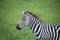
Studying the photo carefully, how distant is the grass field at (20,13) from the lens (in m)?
3.83

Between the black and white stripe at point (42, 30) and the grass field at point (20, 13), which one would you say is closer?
the black and white stripe at point (42, 30)

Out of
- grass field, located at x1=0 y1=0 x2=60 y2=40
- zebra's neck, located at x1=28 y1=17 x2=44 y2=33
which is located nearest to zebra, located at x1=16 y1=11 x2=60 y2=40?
zebra's neck, located at x1=28 y1=17 x2=44 y2=33

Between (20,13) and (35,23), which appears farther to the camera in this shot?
(20,13)

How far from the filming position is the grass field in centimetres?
383

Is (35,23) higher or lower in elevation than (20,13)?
lower

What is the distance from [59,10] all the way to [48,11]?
15.1 inches

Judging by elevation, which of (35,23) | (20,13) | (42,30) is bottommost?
(42,30)

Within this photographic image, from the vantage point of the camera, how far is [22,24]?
270cm

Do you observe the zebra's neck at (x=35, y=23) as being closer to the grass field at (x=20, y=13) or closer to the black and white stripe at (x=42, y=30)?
the black and white stripe at (x=42, y=30)

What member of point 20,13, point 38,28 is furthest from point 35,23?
point 20,13

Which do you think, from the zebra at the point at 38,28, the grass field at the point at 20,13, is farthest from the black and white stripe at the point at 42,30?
the grass field at the point at 20,13

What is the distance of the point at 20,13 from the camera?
16.0 feet

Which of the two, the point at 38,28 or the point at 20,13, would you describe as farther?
the point at 20,13

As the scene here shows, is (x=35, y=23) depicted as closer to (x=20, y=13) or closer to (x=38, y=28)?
(x=38, y=28)
